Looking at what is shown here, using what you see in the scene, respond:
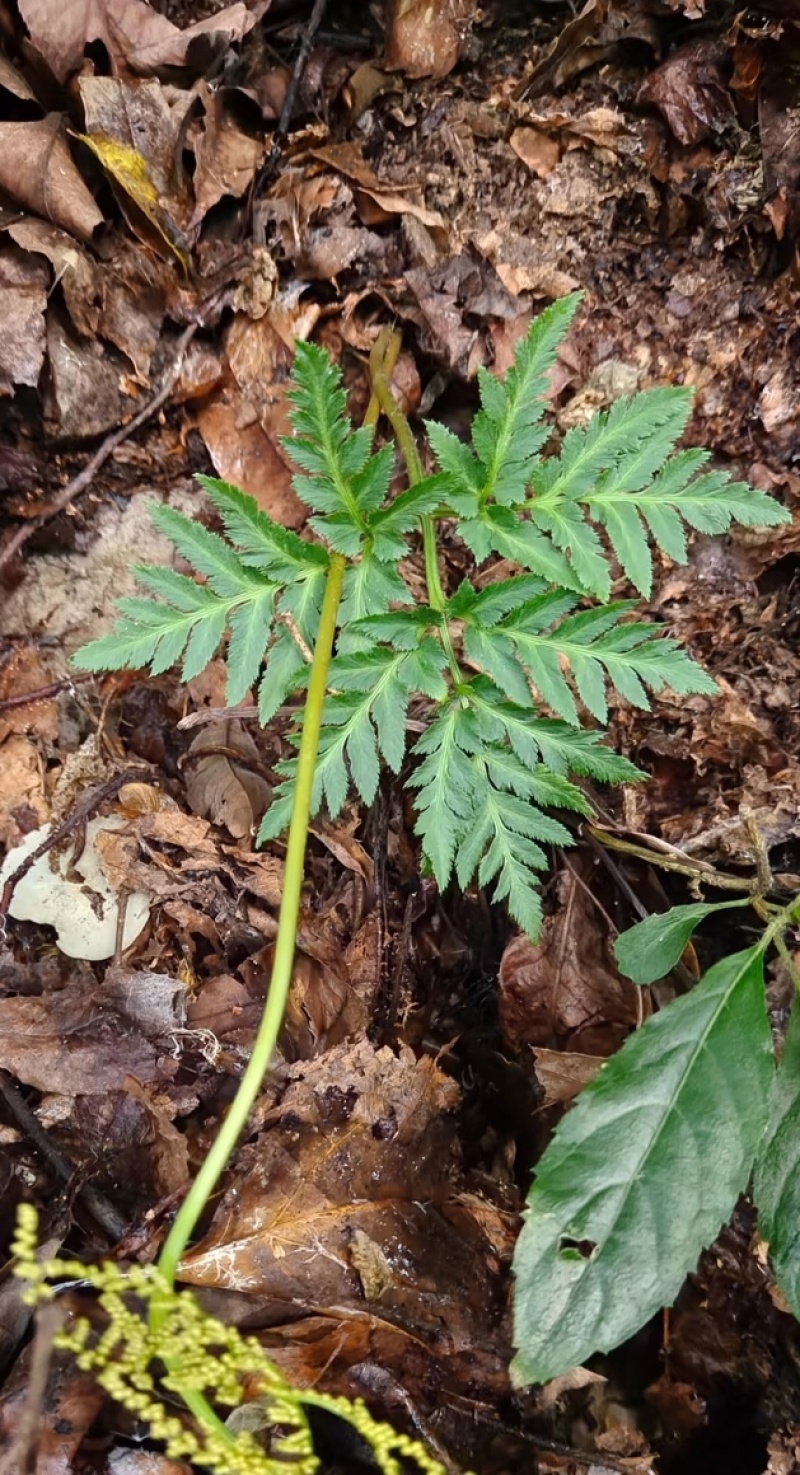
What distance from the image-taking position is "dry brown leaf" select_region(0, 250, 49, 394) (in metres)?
2.65

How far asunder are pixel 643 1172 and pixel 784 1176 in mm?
322

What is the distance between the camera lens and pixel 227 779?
2.75 metres

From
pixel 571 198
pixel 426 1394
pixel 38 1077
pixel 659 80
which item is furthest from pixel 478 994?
pixel 659 80

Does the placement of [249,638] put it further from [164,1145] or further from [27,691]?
[164,1145]

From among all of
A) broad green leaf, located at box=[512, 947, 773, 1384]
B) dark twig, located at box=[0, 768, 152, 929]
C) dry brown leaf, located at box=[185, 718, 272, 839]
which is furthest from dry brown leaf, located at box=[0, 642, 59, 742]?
broad green leaf, located at box=[512, 947, 773, 1384]

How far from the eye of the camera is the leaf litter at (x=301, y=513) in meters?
2.36

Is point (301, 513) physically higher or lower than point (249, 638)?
higher

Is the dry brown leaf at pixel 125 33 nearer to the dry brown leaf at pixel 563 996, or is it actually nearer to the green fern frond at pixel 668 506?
the green fern frond at pixel 668 506

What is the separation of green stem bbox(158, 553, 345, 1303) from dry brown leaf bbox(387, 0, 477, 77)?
1.75 m

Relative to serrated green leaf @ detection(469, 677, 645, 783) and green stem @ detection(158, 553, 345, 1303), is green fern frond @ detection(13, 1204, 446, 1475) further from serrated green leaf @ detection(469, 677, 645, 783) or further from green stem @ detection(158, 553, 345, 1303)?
serrated green leaf @ detection(469, 677, 645, 783)

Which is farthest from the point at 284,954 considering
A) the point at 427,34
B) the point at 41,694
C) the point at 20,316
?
the point at 427,34

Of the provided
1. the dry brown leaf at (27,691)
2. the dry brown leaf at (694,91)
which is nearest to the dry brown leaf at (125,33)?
the dry brown leaf at (694,91)

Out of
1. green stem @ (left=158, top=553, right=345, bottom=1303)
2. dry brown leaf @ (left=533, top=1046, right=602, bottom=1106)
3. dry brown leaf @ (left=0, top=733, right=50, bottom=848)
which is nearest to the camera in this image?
green stem @ (left=158, top=553, right=345, bottom=1303)

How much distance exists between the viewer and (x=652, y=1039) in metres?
2.15
